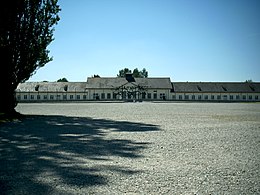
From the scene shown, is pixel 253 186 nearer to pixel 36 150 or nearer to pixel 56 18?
pixel 36 150

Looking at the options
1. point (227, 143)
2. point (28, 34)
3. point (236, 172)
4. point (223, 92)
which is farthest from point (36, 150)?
point (223, 92)

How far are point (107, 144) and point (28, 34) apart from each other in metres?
13.2

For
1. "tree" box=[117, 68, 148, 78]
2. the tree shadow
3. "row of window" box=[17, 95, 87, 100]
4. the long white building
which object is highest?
"tree" box=[117, 68, 148, 78]

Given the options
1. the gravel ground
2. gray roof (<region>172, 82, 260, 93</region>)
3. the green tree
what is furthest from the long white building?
the gravel ground

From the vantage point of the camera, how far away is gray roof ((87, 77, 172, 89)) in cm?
6500

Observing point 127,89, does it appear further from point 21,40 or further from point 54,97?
point 21,40

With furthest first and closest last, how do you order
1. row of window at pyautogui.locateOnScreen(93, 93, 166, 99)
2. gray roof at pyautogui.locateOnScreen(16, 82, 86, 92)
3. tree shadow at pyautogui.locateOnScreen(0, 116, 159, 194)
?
1. gray roof at pyautogui.locateOnScreen(16, 82, 86, 92)
2. row of window at pyautogui.locateOnScreen(93, 93, 166, 99)
3. tree shadow at pyautogui.locateOnScreen(0, 116, 159, 194)

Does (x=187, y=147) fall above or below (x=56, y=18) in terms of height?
below

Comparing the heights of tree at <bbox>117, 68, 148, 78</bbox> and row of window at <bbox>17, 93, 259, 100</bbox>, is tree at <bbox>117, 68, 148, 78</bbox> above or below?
above

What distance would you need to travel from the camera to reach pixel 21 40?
16172mm

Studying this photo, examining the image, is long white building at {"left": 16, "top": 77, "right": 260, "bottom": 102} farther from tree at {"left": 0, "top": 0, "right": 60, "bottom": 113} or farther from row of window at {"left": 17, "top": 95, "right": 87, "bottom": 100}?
tree at {"left": 0, "top": 0, "right": 60, "bottom": 113}

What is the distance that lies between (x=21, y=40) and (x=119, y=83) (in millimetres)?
49611

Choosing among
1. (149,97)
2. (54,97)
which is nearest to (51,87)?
(54,97)

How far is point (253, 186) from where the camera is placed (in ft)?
11.5
